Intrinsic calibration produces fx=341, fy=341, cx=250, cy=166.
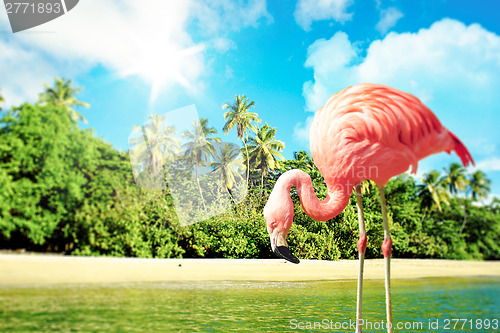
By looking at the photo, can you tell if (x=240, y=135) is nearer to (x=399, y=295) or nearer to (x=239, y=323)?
(x=399, y=295)

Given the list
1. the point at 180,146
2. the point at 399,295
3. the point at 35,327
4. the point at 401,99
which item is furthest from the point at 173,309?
the point at 180,146

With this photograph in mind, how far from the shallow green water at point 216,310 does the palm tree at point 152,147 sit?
3583 mm

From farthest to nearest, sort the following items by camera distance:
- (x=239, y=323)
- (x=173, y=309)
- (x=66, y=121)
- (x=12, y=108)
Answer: (x=66, y=121)
(x=12, y=108)
(x=173, y=309)
(x=239, y=323)

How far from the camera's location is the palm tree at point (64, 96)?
292 inches

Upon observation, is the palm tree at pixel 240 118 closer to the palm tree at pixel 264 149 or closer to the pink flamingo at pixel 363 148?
the palm tree at pixel 264 149

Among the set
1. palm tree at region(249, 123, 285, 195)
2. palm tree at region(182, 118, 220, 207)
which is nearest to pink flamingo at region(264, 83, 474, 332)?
palm tree at region(182, 118, 220, 207)

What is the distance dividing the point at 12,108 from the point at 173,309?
627 cm

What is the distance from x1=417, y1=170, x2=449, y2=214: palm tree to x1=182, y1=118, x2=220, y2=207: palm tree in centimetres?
733

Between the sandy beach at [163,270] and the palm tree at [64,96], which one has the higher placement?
the palm tree at [64,96]

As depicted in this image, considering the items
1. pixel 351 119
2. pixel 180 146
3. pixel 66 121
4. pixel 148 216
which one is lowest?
pixel 148 216

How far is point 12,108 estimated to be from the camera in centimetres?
709

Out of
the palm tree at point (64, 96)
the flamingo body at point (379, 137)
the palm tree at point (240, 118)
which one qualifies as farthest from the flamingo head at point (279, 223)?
the palm tree at point (240, 118)

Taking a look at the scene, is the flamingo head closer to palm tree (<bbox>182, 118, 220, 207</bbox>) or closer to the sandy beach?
the sandy beach

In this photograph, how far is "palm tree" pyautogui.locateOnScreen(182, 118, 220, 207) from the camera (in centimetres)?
749
